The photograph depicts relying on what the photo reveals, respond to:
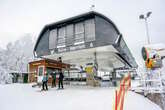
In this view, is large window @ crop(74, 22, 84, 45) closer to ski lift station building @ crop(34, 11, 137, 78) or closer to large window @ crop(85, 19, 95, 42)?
ski lift station building @ crop(34, 11, 137, 78)

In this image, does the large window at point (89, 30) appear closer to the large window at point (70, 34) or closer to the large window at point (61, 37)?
the large window at point (70, 34)

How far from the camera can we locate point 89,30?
12.0 metres

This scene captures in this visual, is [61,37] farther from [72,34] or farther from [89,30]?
[89,30]

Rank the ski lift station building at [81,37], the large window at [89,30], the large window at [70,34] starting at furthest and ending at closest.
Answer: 1. the large window at [70,34]
2. the large window at [89,30]
3. the ski lift station building at [81,37]

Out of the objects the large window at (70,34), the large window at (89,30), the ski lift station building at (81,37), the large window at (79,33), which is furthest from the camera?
the large window at (70,34)

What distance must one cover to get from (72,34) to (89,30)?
5.03 feet

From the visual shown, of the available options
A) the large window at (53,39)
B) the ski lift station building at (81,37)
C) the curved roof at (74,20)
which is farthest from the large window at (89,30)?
the large window at (53,39)

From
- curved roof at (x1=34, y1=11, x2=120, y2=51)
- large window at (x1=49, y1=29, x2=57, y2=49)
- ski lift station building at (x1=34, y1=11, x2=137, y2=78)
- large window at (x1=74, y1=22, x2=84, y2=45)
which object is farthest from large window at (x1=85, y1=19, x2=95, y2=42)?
large window at (x1=49, y1=29, x2=57, y2=49)

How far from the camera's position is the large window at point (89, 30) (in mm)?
11762

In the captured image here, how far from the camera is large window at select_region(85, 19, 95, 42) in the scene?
11.8 m

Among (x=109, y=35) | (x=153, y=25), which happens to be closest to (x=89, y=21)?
(x=109, y=35)

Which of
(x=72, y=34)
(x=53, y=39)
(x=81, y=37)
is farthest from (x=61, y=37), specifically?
(x=81, y=37)

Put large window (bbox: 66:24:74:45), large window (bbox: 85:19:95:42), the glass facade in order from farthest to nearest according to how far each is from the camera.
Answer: large window (bbox: 66:24:74:45) → the glass facade → large window (bbox: 85:19:95:42)

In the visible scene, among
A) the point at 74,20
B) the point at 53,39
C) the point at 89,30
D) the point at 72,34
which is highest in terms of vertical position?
the point at 74,20
